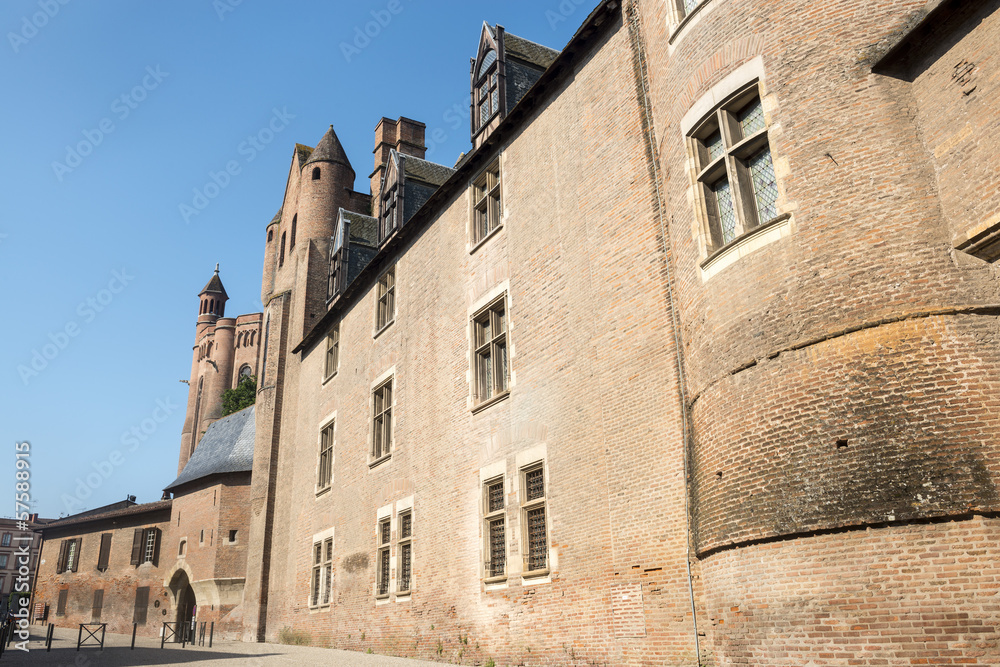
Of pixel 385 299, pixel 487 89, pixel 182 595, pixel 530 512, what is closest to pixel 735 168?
pixel 530 512

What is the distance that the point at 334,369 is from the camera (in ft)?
80.4

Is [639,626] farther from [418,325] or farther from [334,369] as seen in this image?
[334,369]

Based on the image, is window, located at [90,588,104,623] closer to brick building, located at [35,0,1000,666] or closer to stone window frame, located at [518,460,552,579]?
brick building, located at [35,0,1000,666]

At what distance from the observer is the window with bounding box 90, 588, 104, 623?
132ft

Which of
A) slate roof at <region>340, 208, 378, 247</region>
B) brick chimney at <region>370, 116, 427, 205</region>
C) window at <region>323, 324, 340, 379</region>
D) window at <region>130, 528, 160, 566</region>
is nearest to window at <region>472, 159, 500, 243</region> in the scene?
window at <region>323, 324, 340, 379</region>

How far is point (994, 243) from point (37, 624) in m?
52.1

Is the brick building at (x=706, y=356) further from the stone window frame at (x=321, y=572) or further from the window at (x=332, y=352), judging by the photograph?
the window at (x=332, y=352)

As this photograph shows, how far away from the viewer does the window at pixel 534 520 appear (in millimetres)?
12586

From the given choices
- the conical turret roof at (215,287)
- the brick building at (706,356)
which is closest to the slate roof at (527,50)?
Result: the brick building at (706,356)

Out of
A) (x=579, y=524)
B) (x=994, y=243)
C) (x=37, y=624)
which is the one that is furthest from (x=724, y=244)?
(x=37, y=624)

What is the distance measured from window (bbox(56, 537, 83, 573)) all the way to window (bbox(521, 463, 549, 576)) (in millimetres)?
39005

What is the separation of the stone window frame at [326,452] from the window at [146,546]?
1943 cm

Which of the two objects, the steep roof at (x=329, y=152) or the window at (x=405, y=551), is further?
the steep roof at (x=329, y=152)

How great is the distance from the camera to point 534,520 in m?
13.0
